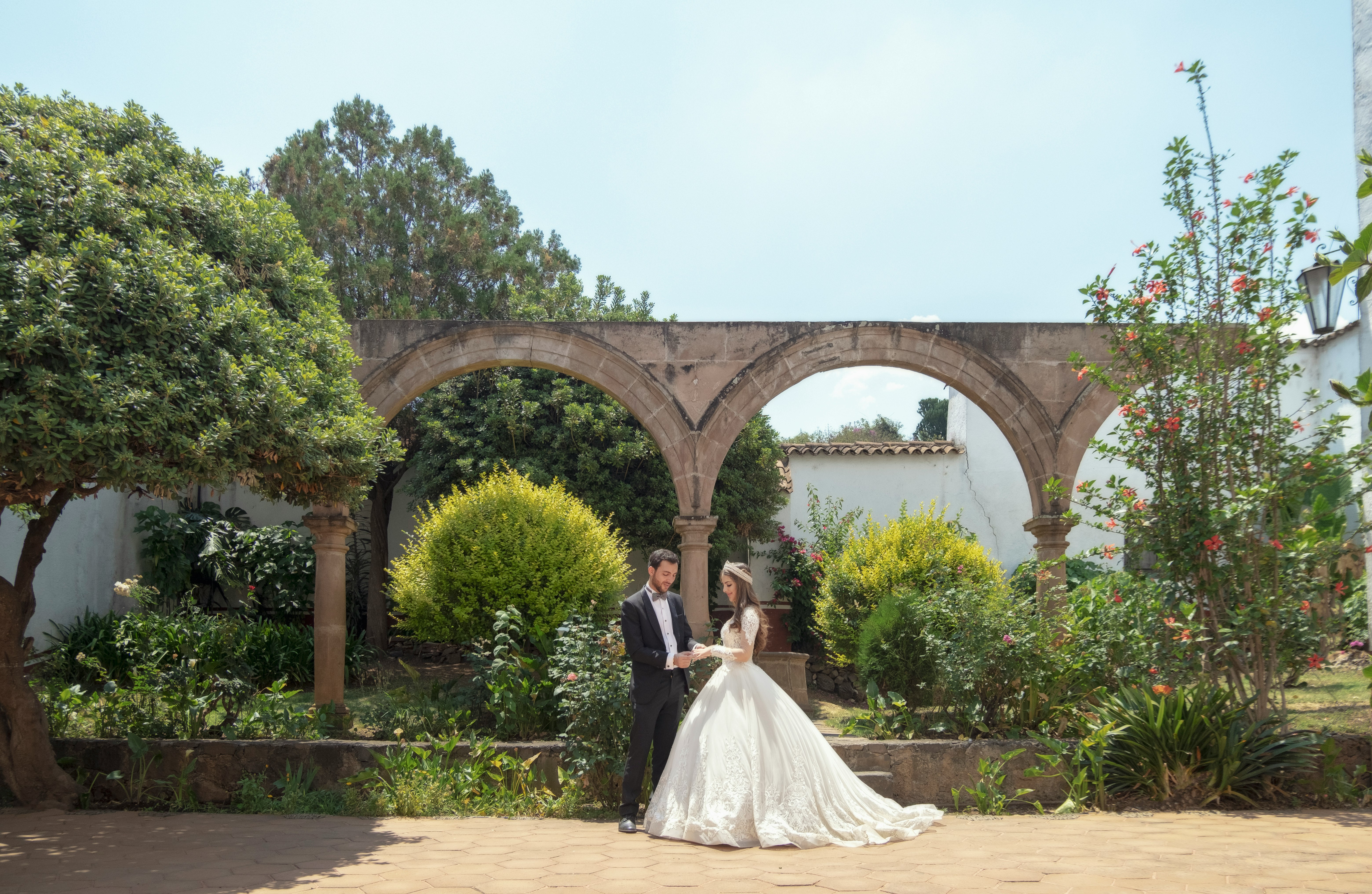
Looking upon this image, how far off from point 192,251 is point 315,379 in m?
1.01

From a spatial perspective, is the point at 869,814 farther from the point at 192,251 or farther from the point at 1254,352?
the point at 192,251

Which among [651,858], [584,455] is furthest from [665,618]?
[584,455]

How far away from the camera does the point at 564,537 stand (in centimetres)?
802

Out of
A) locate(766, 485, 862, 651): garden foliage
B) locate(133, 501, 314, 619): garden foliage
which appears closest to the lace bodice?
locate(766, 485, 862, 651): garden foliage

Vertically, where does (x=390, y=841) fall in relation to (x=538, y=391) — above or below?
below

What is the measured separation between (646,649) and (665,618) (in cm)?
26

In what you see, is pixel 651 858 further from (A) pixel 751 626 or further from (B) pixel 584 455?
(B) pixel 584 455

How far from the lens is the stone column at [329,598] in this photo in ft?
26.3

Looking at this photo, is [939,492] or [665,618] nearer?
A: [665,618]

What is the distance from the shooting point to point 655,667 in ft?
17.6

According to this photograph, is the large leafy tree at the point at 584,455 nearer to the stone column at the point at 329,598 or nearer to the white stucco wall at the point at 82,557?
the white stucco wall at the point at 82,557

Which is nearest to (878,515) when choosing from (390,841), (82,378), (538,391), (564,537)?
(538,391)

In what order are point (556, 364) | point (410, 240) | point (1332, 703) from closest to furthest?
point (1332, 703), point (556, 364), point (410, 240)

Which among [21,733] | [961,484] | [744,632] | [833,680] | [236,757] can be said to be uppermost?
[961,484]
